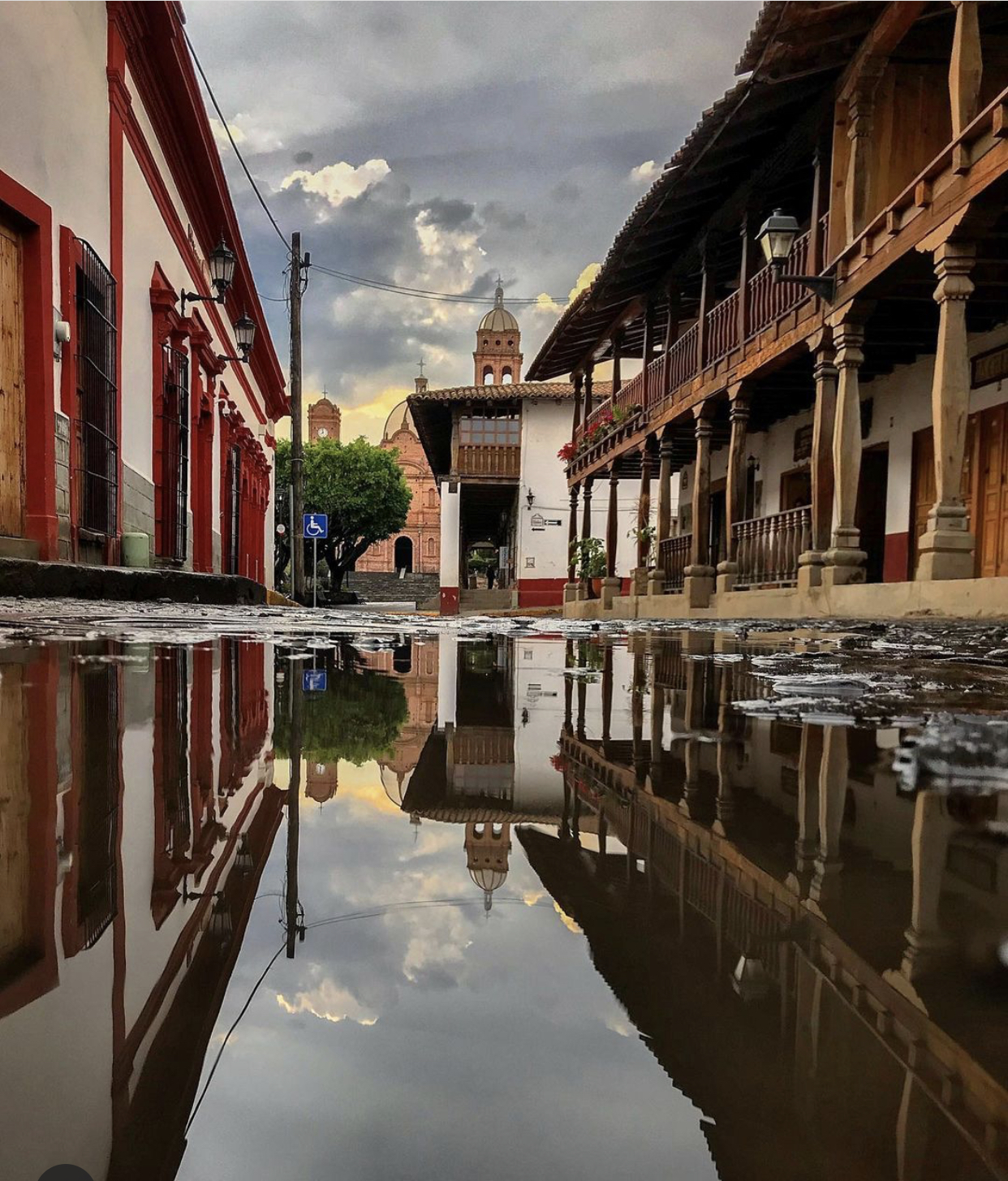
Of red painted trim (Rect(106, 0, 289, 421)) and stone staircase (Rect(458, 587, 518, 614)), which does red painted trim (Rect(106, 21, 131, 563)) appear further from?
stone staircase (Rect(458, 587, 518, 614))

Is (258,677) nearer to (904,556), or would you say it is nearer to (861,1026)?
(861,1026)

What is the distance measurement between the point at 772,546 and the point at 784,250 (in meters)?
2.80

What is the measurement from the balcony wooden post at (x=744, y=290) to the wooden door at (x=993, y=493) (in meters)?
2.44

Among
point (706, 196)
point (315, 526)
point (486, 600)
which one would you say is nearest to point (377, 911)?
point (706, 196)

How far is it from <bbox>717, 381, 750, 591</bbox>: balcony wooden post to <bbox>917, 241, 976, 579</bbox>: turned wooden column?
355cm

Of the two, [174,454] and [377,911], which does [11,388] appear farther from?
[377,911]

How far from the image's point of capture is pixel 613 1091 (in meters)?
0.34

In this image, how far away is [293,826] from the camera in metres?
0.66

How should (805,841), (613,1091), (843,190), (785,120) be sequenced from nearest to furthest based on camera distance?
(613,1091), (805,841), (843,190), (785,120)

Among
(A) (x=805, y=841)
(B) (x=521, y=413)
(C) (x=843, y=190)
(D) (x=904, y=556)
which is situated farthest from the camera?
(B) (x=521, y=413)

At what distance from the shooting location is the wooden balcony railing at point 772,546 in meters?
8.20

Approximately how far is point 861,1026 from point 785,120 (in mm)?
9518

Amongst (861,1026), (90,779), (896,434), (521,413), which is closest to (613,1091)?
(861,1026)

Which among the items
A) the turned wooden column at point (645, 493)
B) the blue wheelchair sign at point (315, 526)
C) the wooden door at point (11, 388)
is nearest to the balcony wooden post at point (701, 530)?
the turned wooden column at point (645, 493)
